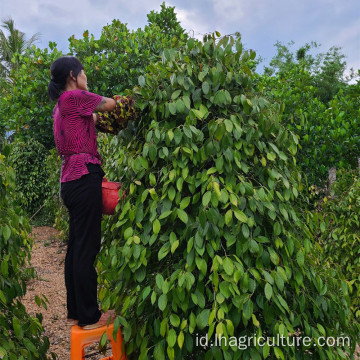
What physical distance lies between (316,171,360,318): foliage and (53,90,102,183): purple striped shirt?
2914 mm

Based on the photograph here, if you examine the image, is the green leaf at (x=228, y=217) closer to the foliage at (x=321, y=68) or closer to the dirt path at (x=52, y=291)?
the dirt path at (x=52, y=291)

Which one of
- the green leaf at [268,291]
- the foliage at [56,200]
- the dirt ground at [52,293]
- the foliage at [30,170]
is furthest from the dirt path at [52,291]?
the green leaf at [268,291]

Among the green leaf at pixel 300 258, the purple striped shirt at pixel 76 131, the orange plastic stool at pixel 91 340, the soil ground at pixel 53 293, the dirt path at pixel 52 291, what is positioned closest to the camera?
the green leaf at pixel 300 258

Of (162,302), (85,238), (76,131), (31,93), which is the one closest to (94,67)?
(31,93)

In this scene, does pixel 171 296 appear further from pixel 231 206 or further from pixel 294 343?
pixel 294 343

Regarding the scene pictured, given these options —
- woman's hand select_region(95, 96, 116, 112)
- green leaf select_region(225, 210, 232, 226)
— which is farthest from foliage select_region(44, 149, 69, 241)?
green leaf select_region(225, 210, 232, 226)

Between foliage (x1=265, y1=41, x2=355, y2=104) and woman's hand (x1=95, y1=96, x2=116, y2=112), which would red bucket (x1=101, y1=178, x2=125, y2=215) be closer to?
woman's hand (x1=95, y1=96, x2=116, y2=112)

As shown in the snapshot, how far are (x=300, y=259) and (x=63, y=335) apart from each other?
361cm

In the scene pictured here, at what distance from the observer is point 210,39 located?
237cm

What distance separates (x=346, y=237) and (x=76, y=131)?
348 centimetres

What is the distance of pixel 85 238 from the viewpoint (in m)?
2.41

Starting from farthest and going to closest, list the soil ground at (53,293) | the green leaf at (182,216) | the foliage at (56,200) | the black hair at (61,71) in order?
the foliage at (56,200), the soil ground at (53,293), the black hair at (61,71), the green leaf at (182,216)

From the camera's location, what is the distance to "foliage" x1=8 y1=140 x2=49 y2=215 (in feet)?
39.8

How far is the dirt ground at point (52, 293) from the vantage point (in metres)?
4.45
